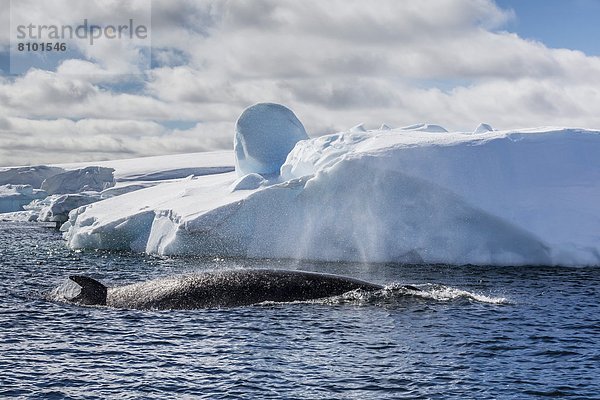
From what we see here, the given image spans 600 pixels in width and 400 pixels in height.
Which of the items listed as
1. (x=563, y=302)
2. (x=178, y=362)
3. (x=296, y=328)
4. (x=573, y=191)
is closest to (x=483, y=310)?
(x=563, y=302)

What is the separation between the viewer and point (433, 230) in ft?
74.7

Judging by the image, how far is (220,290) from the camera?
13773mm

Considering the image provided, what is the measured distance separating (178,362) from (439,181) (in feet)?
47.7

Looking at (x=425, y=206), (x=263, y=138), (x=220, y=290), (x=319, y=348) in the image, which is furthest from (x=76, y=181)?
(x=319, y=348)

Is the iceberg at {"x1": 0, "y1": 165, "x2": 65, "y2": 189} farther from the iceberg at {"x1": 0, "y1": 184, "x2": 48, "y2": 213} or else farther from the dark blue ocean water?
the dark blue ocean water

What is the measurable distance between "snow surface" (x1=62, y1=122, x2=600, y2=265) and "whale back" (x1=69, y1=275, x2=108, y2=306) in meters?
10.6

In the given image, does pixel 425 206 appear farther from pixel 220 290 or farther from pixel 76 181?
pixel 76 181

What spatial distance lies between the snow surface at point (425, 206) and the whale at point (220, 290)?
30.0 feet

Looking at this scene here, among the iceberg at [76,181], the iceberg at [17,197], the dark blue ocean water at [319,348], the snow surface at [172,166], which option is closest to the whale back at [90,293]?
the dark blue ocean water at [319,348]

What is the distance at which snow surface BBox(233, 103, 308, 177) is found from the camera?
30750 mm

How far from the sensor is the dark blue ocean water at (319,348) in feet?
28.4

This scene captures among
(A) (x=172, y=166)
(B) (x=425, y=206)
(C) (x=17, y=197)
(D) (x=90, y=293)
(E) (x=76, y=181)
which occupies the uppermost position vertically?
(A) (x=172, y=166)

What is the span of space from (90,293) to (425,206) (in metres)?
12.2

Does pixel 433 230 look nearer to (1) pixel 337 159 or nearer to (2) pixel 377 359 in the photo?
(1) pixel 337 159
